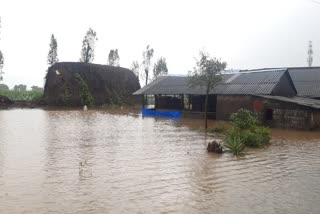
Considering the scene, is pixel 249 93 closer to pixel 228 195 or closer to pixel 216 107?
pixel 216 107

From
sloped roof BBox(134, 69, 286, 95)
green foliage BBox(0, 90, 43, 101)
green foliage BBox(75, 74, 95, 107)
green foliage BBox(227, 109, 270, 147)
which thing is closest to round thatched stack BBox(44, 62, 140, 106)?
green foliage BBox(75, 74, 95, 107)

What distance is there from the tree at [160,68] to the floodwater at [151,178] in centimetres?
6139

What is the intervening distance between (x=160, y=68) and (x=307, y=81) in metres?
44.4

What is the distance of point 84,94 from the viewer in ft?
170

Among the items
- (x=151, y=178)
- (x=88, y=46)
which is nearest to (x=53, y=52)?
(x=88, y=46)

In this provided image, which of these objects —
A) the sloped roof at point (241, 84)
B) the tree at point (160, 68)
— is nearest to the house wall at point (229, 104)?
the sloped roof at point (241, 84)

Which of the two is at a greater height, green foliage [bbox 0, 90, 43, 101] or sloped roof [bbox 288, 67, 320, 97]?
sloped roof [bbox 288, 67, 320, 97]

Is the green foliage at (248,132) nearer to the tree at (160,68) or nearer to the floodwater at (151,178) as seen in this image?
the floodwater at (151,178)

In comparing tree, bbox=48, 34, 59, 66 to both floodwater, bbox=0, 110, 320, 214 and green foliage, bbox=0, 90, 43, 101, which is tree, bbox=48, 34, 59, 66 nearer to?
green foliage, bbox=0, 90, 43, 101

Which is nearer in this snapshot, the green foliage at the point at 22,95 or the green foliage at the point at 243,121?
the green foliage at the point at 243,121

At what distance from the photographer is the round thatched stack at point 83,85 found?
50875mm

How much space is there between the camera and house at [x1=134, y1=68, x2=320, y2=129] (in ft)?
84.2

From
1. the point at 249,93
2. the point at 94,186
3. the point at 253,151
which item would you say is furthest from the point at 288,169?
the point at 249,93

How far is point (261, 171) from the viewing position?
11.1m
